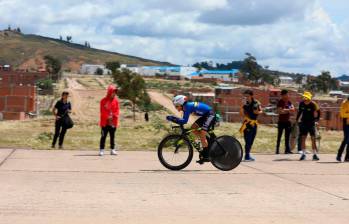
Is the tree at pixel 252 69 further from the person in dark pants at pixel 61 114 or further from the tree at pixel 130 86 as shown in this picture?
the person in dark pants at pixel 61 114

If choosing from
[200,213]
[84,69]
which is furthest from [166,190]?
[84,69]

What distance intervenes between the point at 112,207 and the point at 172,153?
14.3ft

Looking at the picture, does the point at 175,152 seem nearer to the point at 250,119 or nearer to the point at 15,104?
the point at 250,119

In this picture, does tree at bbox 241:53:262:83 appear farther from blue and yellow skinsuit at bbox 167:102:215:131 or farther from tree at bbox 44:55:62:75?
blue and yellow skinsuit at bbox 167:102:215:131

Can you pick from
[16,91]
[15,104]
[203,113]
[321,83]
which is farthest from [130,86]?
[321,83]

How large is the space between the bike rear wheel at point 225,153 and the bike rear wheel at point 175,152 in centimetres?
46

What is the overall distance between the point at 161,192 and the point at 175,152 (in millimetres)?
2920

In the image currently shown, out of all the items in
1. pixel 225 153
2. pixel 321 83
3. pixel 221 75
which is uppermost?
pixel 221 75

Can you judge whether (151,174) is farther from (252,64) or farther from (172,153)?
(252,64)

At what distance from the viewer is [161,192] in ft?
31.9

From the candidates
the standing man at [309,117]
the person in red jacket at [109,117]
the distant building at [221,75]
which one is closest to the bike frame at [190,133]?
the person in red jacket at [109,117]

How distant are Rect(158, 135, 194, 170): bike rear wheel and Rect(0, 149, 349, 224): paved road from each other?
0.18 m

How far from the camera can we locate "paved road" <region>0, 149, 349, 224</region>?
313 inches

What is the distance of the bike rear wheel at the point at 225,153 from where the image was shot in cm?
1248
